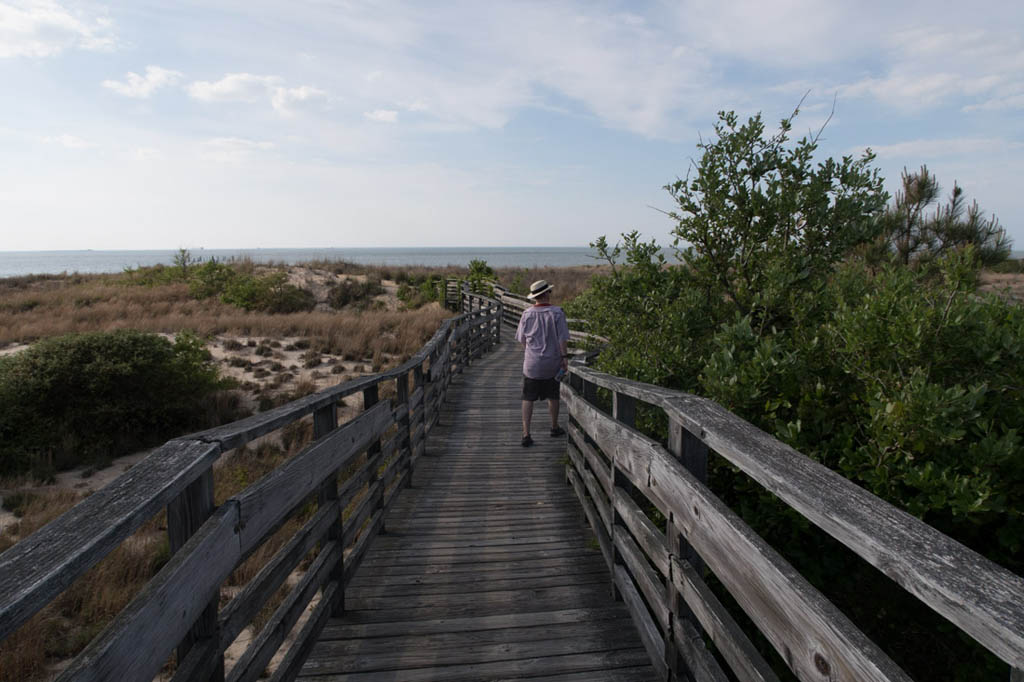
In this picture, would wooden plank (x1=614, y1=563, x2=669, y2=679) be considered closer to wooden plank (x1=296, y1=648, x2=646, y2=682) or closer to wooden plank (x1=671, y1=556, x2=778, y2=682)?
wooden plank (x1=296, y1=648, x2=646, y2=682)

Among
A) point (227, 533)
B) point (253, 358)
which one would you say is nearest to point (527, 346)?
point (227, 533)

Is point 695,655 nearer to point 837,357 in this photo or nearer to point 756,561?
point 756,561

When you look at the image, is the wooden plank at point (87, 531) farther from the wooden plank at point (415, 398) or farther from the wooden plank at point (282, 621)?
the wooden plank at point (415, 398)

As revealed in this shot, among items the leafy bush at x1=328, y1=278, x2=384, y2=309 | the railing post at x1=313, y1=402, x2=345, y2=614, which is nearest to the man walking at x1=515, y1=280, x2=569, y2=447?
the railing post at x1=313, y1=402, x2=345, y2=614

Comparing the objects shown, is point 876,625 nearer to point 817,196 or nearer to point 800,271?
point 800,271

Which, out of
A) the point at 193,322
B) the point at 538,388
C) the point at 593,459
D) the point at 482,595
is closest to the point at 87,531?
the point at 482,595

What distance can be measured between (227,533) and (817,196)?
480cm

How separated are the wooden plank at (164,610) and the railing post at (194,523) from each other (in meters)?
0.05

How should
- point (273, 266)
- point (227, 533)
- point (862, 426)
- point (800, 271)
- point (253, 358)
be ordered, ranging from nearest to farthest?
1. point (227, 533)
2. point (862, 426)
3. point (800, 271)
4. point (253, 358)
5. point (273, 266)

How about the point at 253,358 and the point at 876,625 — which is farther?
the point at 253,358

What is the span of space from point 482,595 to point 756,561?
2.31 metres

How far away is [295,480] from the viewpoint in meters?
2.66

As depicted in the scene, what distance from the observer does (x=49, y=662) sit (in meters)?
3.79

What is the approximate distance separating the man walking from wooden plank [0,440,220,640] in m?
4.99
